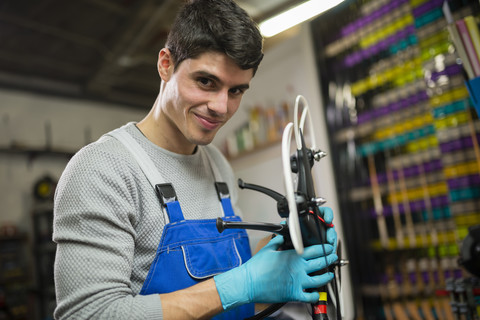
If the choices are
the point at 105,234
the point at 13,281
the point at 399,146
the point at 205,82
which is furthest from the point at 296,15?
the point at 13,281

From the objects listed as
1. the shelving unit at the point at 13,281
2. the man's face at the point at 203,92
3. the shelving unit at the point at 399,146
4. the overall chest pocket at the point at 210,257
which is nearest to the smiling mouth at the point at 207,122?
the man's face at the point at 203,92

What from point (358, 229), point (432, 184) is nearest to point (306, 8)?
point (432, 184)

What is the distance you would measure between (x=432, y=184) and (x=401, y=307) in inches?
38.0

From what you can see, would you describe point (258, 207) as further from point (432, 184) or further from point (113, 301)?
point (113, 301)

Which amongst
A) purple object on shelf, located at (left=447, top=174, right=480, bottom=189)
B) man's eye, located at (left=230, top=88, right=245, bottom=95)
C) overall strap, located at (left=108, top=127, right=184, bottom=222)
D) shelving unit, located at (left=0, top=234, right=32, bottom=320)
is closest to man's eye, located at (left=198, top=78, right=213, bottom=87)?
man's eye, located at (left=230, top=88, right=245, bottom=95)

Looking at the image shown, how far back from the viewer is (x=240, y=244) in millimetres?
1342

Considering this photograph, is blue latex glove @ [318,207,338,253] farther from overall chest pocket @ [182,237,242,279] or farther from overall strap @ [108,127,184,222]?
overall strap @ [108,127,184,222]

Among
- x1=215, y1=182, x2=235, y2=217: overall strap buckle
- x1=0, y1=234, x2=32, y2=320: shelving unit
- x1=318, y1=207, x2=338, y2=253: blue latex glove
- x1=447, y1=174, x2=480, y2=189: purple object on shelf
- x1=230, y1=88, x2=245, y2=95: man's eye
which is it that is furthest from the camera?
x1=0, y1=234, x2=32, y2=320: shelving unit

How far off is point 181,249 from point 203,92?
1.84 ft

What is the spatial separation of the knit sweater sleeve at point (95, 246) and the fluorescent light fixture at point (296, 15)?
2.18m

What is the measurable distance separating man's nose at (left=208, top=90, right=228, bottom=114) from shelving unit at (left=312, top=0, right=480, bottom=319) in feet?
5.72

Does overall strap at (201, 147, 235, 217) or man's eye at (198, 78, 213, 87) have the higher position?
man's eye at (198, 78, 213, 87)

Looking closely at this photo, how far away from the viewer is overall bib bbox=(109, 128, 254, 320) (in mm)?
1067

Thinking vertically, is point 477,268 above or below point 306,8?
below
